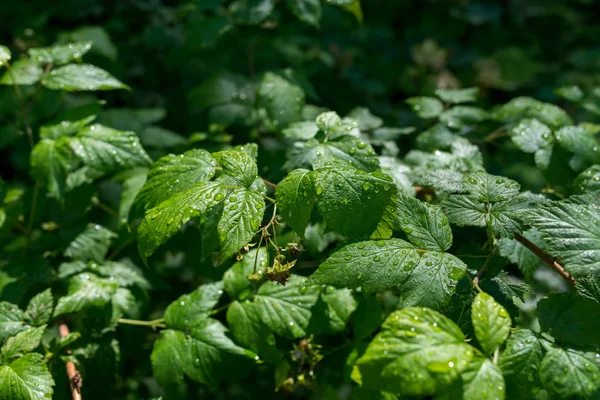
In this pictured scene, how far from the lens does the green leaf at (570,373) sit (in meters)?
1.14

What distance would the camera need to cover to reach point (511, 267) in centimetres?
305

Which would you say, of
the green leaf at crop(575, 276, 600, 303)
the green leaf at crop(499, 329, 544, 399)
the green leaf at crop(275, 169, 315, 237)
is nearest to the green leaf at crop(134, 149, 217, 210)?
the green leaf at crop(275, 169, 315, 237)

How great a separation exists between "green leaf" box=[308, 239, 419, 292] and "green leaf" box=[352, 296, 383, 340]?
42 cm

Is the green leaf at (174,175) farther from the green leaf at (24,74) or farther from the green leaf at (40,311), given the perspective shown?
the green leaf at (24,74)

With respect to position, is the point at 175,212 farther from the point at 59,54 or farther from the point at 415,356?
the point at 59,54

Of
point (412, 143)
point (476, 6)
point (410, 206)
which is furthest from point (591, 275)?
point (476, 6)

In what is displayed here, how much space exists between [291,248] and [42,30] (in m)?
2.91

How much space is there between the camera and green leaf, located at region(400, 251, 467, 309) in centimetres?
128

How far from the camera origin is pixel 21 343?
1.52 m

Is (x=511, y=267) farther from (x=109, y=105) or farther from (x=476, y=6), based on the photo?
(x=109, y=105)

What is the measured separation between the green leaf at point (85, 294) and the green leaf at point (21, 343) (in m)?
0.18

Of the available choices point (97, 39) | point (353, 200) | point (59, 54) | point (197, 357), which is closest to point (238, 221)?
point (353, 200)

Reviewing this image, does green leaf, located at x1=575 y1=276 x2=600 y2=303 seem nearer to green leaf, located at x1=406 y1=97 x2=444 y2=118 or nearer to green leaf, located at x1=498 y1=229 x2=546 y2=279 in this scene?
green leaf, located at x1=498 y1=229 x2=546 y2=279

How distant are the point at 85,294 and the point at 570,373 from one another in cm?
152
